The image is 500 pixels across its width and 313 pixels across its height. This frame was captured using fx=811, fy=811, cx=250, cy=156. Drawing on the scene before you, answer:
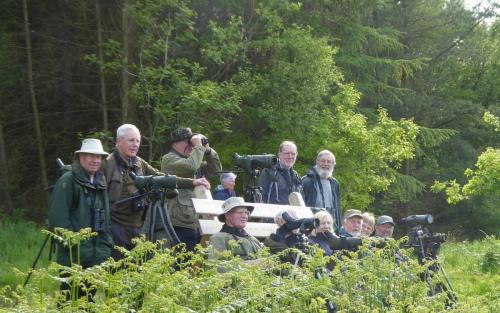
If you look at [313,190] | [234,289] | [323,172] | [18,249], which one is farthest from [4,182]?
[234,289]

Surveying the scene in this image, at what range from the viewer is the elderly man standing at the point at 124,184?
659 cm

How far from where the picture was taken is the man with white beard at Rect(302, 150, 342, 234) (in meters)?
8.44

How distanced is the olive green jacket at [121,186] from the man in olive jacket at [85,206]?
358 mm

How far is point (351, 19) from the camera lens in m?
22.9

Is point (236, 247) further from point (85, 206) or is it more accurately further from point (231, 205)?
point (85, 206)

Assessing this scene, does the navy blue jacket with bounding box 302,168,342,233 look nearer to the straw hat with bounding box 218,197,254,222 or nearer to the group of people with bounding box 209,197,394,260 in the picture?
the group of people with bounding box 209,197,394,260

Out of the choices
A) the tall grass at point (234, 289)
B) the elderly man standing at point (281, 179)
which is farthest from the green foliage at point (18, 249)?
the tall grass at point (234, 289)

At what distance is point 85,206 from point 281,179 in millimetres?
2694

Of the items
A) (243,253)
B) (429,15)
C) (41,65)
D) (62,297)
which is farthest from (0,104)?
(429,15)

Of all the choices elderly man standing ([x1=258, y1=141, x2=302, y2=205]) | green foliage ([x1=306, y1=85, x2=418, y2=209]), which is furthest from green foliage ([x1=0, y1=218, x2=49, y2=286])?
green foliage ([x1=306, y1=85, x2=418, y2=209])

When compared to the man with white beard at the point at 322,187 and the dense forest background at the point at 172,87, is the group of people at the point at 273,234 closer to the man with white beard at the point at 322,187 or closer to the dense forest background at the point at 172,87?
the man with white beard at the point at 322,187

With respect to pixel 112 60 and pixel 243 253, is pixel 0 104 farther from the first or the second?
pixel 243 253

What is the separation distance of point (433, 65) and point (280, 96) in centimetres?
1474

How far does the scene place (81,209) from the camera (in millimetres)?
6020
